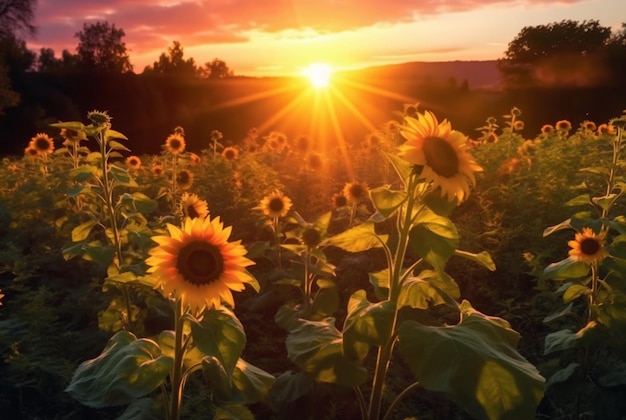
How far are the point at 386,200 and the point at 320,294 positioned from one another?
1.86 meters

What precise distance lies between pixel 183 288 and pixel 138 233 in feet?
5.56

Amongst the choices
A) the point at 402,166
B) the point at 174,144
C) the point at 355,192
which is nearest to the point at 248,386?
the point at 402,166

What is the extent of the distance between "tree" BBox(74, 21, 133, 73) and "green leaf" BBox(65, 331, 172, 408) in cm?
4407

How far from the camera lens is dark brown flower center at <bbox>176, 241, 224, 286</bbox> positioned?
219 centimetres

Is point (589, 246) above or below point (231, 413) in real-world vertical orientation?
above

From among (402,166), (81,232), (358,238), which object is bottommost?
(81,232)

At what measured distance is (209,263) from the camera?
223 cm

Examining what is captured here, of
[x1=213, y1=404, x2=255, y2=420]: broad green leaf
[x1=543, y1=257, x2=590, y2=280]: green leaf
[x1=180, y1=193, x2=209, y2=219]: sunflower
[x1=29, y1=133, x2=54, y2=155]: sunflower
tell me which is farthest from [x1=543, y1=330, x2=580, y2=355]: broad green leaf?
[x1=29, y1=133, x2=54, y2=155]: sunflower

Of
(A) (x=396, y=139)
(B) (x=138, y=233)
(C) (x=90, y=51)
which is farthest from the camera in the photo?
(C) (x=90, y=51)

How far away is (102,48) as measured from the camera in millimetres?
44219

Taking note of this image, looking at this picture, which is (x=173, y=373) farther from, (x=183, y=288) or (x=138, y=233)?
(x=138, y=233)

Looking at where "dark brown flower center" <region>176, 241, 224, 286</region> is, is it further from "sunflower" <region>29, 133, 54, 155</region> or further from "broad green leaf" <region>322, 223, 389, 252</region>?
"sunflower" <region>29, 133, 54, 155</region>

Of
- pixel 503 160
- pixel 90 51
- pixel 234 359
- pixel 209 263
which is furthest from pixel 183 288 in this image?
pixel 90 51

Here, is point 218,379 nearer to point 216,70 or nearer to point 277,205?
point 277,205
